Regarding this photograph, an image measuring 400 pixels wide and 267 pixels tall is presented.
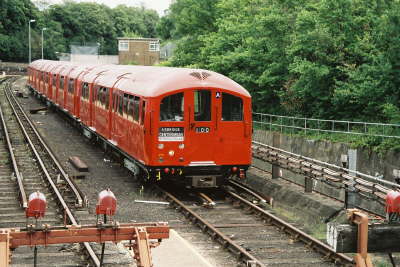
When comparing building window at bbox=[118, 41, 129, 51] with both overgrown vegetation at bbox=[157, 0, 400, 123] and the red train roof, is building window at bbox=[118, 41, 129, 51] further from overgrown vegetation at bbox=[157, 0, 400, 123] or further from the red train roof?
the red train roof

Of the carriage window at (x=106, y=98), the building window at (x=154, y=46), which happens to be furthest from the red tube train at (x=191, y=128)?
the building window at (x=154, y=46)

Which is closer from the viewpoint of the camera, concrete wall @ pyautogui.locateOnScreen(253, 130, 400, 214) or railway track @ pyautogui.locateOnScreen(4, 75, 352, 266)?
railway track @ pyautogui.locateOnScreen(4, 75, 352, 266)

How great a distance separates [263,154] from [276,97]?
42.7 feet

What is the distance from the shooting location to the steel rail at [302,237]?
11.6m

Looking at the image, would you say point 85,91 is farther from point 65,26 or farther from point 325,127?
point 65,26

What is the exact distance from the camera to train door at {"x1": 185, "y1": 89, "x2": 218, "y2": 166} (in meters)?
17.1

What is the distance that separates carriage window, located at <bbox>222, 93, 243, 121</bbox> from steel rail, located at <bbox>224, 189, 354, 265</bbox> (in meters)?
2.30

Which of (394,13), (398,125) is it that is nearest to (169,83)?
(398,125)

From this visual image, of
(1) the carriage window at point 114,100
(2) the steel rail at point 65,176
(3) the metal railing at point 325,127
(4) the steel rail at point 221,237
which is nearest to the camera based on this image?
(4) the steel rail at point 221,237

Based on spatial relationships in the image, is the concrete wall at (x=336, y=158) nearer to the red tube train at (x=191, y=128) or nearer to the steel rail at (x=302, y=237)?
the red tube train at (x=191, y=128)

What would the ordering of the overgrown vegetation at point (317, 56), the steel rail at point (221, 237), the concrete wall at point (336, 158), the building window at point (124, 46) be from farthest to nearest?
the building window at point (124, 46) → the overgrown vegetation at point (317, 56) → the concrete wall at point (336, 158) → the steel rail at point (221, 237)

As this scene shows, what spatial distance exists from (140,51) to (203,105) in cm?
8101

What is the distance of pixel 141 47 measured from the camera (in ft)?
318

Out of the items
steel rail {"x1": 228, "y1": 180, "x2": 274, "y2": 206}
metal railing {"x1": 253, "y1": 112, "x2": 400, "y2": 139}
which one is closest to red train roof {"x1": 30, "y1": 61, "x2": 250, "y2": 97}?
steel rail {"x1": 228, "y1": 180, "x2": 274, "y2": 206}
